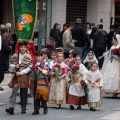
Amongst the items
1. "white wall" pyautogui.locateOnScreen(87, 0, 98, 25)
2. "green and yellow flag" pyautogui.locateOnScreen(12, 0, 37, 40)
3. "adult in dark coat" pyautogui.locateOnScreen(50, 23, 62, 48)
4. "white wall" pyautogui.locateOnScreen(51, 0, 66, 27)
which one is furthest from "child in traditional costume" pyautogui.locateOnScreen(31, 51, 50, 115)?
"white wall" pyautogui.locateOnScreen(87, 0, 98, 25)

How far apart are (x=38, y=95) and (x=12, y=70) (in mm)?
766

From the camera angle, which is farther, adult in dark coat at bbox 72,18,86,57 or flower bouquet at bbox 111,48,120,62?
adult in dark coat at bbox 72,18,86,57

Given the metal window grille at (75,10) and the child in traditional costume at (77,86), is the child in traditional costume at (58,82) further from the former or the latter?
the metal window grille at (75,10)

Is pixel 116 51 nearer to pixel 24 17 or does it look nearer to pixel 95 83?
pixel 95 83

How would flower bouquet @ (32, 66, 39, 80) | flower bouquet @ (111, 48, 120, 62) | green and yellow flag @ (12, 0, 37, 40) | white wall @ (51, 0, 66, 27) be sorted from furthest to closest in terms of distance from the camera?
white wall @ (51, 0, 66, 27) → flower bouquet @ (111, 48, 120, 62) → green and yellow flag @ (12, 0, 37, 40) → flower bouquet @ (32, 66, 39, 80)

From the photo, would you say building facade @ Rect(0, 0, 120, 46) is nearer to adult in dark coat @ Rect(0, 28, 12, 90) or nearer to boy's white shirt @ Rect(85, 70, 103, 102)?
adult in dark coat @ Rect(0, 28, 12, 90)

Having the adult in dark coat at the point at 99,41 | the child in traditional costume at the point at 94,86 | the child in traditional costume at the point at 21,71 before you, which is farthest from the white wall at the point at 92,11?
the child in traditional costume at the point at 21,71

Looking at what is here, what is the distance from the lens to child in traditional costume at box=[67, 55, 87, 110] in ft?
44.9

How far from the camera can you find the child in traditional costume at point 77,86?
44.9 ft

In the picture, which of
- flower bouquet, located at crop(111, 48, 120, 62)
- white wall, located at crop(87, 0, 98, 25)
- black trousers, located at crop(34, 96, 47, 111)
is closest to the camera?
black trousers, located at crop(34, 96, 47, 111)

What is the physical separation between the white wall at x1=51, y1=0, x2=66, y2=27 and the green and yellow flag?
11.5 metres

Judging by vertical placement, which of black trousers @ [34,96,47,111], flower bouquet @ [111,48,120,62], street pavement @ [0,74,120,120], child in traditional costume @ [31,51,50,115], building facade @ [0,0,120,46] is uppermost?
building facade @ [0,0,120,46]

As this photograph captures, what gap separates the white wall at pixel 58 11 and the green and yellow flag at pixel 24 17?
1153 cm

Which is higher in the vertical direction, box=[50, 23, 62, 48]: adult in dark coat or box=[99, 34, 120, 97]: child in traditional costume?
box=[50, 23, 62, 48]: adult in dark coat
